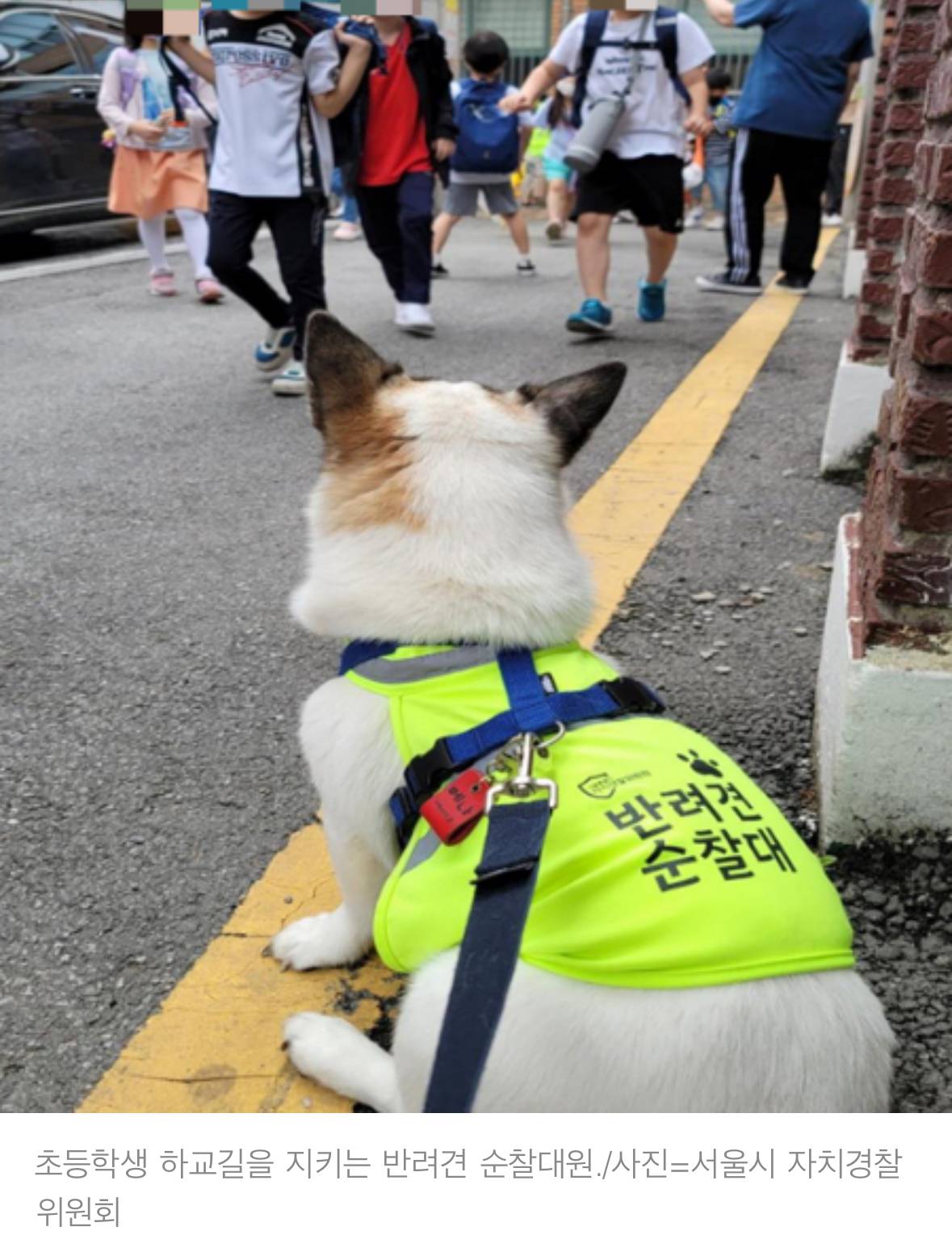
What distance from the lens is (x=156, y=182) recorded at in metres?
8.42

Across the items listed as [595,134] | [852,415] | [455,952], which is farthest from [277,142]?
[455,952]

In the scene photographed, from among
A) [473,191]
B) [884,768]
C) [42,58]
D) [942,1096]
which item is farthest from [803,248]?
[942,1096]

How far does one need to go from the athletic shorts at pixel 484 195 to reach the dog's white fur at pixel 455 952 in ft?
27.7

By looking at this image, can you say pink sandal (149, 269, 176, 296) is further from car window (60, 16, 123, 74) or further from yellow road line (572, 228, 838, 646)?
yellow road line (572, 228, 838, 646)

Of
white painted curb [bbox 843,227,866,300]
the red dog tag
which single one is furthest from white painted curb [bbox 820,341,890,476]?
white painted curb [bbox 843,227,866,300]

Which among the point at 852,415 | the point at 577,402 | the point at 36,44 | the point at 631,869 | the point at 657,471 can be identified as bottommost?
the point at 657,471

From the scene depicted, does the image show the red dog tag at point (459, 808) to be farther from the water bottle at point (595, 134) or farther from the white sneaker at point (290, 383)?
the water bottle at point (595, 134)

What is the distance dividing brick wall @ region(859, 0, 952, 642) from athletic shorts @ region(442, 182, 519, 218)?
809 centimetres

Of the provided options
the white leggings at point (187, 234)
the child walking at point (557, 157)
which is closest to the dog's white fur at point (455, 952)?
the white leggings at point (187, 234)

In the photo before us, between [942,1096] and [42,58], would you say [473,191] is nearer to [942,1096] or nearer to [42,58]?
[42,58]

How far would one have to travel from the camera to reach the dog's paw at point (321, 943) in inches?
81.2

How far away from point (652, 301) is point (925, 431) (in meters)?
6.00

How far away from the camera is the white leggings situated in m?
8.55

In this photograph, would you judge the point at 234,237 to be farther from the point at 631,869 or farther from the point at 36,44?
the point at 36,44
